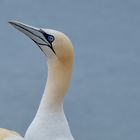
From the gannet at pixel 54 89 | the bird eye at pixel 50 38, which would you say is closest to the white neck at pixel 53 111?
the gannet at pixel 54 89

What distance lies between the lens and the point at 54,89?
162 inches

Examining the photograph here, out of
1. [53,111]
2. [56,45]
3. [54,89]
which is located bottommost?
[53,111]

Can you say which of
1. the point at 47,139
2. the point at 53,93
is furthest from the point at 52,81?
the point at 47,139

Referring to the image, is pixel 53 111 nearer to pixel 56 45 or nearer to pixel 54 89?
pixel 54 89

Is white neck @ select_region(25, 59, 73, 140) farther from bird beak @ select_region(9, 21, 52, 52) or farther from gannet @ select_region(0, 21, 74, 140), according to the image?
bird beak @ select_region(9, 21, 52, 52)

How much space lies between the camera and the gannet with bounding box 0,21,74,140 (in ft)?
13.2

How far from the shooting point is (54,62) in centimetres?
409

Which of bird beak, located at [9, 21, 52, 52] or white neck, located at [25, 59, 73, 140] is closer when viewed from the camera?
white neck, located at [25, 59, 73, 140]

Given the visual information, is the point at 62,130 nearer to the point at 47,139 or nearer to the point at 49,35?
the point at 47,139

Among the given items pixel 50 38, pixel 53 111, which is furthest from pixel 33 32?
pixel 53 111

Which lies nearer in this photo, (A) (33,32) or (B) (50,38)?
(B) (50,38)

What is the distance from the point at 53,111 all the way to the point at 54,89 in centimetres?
14

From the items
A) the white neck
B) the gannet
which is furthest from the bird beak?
the white neck

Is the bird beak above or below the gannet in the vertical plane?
above
